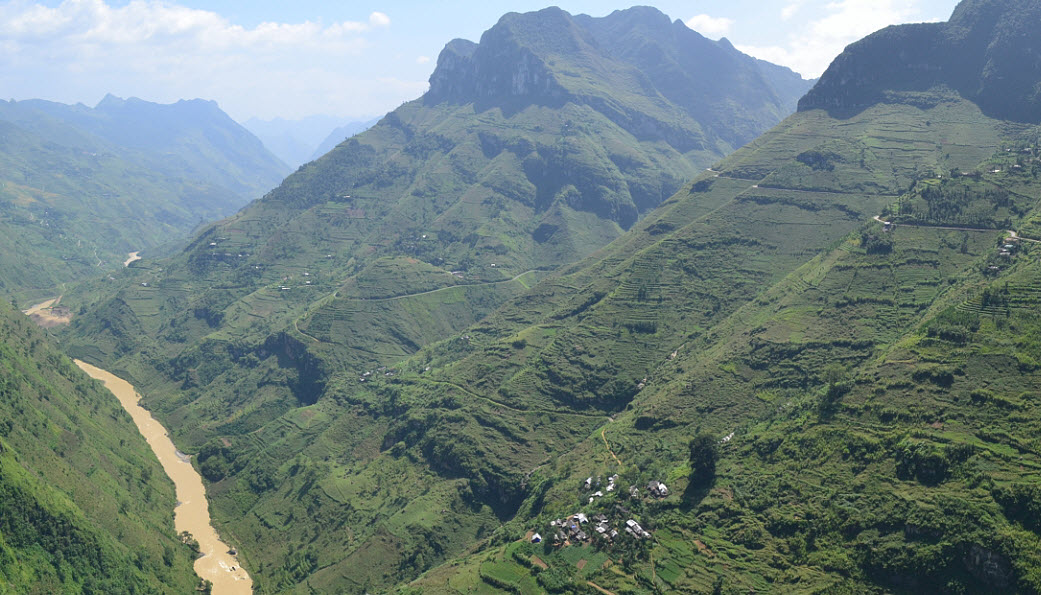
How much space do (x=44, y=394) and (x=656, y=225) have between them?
14487 centimetres

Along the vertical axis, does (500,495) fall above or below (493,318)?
below

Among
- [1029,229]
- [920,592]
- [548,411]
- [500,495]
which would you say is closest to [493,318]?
[548,411]

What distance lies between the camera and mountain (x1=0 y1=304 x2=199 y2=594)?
99.2 meters

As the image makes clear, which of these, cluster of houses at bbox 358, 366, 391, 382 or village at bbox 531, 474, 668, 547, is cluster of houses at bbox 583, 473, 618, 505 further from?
cluster of houses at bbox 358, 366, 391, 382

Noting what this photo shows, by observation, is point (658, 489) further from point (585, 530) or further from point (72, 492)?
point (72, 492)

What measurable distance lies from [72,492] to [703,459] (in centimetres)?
9597

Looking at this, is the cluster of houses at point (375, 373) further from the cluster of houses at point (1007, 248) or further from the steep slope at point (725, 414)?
the cluster of houses at point (1007, 248)

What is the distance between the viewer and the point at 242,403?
629ft

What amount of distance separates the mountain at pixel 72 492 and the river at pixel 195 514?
11.8ft

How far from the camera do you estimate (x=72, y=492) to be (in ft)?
378

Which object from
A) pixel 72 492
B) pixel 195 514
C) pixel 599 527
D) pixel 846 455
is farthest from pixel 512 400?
pixel 72 492

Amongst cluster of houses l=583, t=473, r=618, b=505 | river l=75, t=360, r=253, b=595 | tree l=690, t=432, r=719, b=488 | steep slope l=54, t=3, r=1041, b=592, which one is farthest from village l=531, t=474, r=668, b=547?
river l=75, t=360, r=253, b=595

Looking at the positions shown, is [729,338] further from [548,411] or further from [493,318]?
[493,318]

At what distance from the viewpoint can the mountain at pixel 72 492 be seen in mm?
99250
